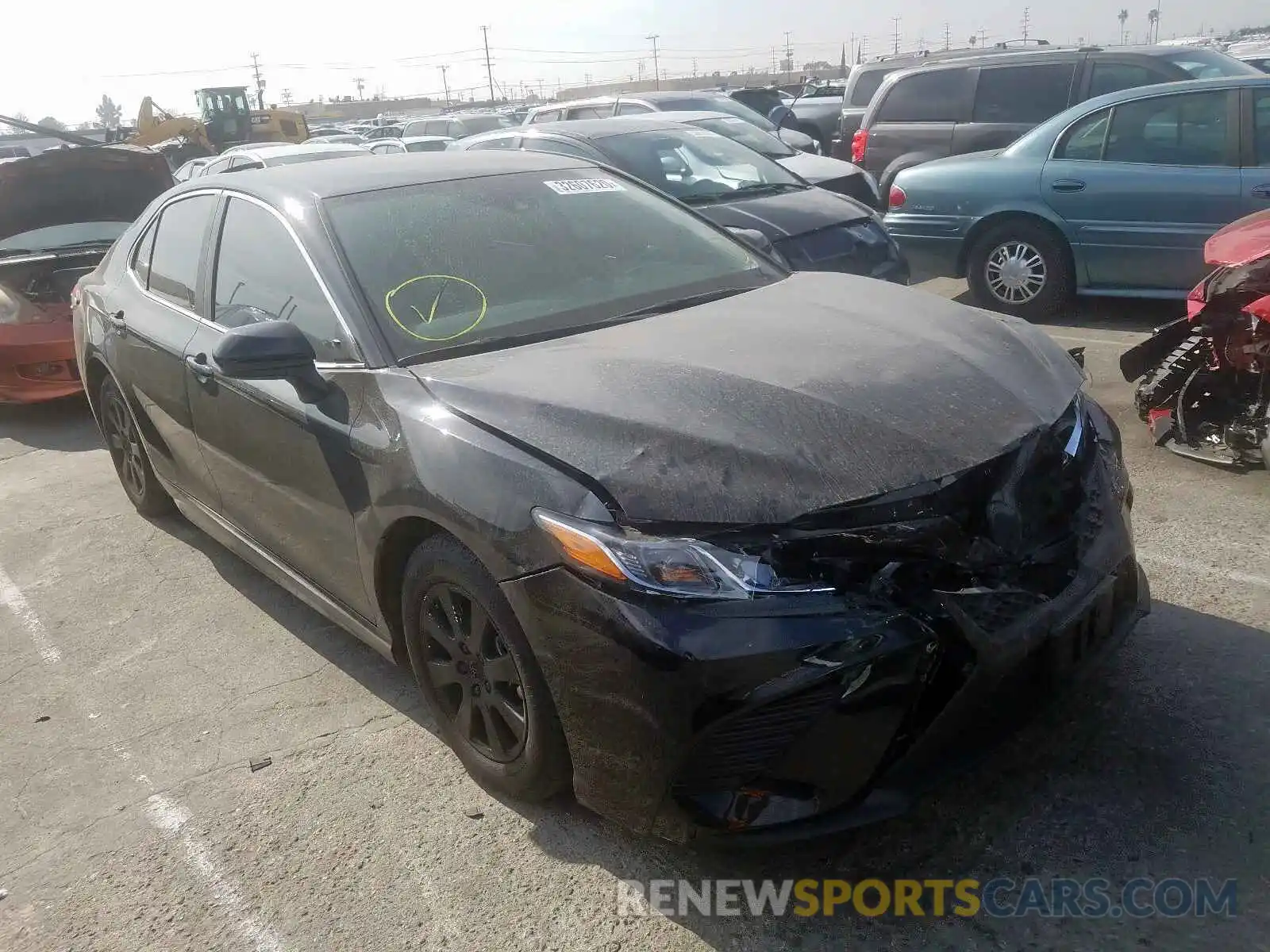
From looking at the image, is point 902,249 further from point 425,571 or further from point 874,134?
point 425,571

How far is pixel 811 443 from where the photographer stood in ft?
8.07

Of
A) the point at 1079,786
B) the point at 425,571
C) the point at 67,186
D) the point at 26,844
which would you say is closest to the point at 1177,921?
the point at 1079,786

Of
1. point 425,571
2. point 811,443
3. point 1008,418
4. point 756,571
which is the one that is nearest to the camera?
point 756,571

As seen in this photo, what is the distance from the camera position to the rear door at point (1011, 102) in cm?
927

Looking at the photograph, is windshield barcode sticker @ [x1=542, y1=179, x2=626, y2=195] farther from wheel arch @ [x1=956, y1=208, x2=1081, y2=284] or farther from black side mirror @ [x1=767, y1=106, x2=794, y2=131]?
black side mirror @ [x1=767, y1=106, x2=794, y2=131]

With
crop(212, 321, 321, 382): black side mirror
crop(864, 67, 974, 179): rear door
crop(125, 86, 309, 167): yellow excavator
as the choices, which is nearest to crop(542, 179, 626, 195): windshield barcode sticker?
crop(212, 321, 321, 382): black side mirror

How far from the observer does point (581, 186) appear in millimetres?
4008

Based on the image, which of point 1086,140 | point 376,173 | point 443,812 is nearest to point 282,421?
point 376,173

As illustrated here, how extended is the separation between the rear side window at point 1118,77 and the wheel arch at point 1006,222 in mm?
2213

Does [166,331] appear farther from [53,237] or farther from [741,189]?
[741,189]

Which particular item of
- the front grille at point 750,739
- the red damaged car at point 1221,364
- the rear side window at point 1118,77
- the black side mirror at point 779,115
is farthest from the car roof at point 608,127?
the black side mirror at point 779,115

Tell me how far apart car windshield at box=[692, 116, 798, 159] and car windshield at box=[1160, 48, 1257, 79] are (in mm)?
3129

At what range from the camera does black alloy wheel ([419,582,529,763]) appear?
272cm

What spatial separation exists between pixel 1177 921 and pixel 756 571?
3.79ft
